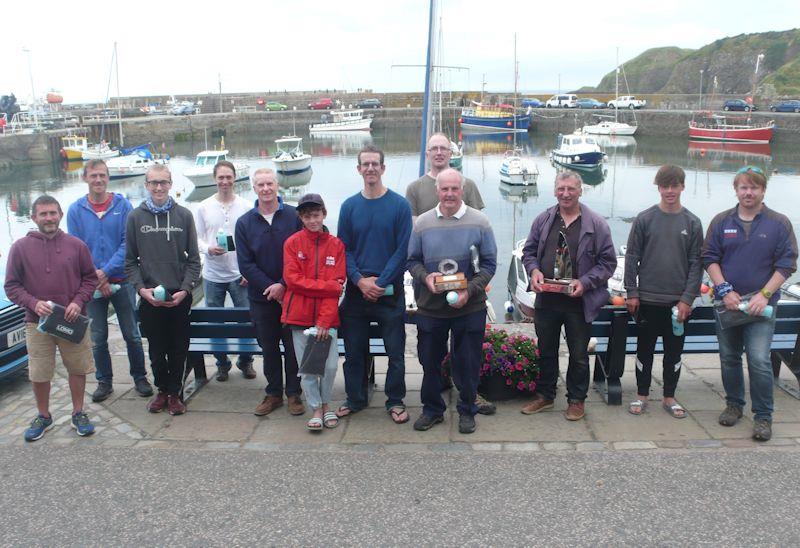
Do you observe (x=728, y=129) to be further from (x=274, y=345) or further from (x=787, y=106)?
(x=274, y=345)

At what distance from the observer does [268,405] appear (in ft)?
17.0

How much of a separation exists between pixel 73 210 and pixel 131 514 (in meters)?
2.65

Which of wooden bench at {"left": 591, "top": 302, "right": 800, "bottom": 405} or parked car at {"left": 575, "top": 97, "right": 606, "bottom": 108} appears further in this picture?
parked car at {"left": 575, "top": 97, "right": 606, "bottom": 108}

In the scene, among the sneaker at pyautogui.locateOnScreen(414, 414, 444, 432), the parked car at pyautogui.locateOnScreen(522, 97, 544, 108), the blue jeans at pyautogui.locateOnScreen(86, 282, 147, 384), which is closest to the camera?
the sneaker at pyautogui.locateOnScreen(414, 414, 444, 432)

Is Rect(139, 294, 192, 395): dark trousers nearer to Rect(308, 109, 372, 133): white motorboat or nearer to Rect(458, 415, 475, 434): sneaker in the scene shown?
Rect(458, 415, 475, 434): sneaker

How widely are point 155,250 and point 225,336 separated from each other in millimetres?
986

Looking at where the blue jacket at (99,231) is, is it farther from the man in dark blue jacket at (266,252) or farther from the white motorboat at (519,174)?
the white motorboat at (519,174)

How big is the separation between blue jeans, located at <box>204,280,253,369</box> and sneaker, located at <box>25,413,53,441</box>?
4.67 ft

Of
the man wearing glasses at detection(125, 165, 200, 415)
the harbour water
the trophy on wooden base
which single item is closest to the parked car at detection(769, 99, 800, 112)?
the harbour water

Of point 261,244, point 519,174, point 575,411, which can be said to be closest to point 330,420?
point 261,244

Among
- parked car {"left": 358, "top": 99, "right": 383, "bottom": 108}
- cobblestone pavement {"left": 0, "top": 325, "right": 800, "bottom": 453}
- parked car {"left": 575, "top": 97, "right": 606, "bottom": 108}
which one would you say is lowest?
cobblestone pavement {"left": 0, "top": 325, "right": 800, "bottom": 453}

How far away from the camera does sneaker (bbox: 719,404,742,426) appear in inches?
187

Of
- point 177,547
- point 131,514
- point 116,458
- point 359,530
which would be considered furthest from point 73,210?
point 359,530

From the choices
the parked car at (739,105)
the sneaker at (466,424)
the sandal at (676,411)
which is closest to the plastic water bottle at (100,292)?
the sneaker at (466,424)
